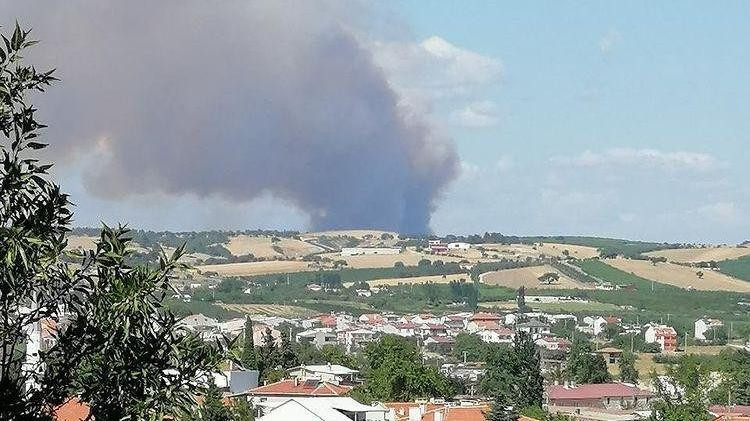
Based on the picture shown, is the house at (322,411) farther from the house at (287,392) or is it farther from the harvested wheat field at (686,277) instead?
the harvested wheat field at (686,277)

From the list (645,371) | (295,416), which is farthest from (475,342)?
(295,416)

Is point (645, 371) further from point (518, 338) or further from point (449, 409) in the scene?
point (449, 409)

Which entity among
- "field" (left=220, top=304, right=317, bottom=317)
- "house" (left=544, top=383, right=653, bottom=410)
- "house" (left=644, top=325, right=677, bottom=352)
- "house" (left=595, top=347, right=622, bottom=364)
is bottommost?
"house" (left=544, top=383, right=653, bottom=410)

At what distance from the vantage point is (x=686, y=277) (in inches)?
7407

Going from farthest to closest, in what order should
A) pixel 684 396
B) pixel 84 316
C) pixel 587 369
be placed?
pixel 587 369
pixel 684 396
pixel 84 316

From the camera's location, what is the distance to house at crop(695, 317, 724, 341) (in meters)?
140

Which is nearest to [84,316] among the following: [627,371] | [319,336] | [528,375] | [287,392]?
[287,392]

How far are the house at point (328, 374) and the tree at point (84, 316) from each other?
51.6m

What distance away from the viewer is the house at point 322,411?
40.8 meters

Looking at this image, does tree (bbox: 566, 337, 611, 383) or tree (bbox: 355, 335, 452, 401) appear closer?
tree (bbox: 355, 335, 452, 401)

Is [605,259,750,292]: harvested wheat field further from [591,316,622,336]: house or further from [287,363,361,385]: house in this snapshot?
[287,363,361,385]: house

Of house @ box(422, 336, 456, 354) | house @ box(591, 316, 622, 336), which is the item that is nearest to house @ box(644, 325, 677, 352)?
house @ box(591, 316, 622, 336)

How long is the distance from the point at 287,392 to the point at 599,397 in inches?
1083

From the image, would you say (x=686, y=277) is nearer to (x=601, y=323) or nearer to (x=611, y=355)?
(x=601, y=323)
